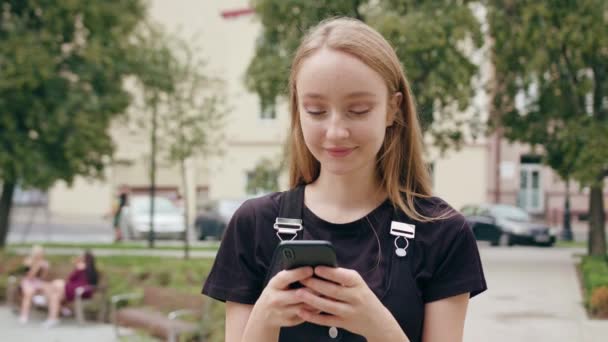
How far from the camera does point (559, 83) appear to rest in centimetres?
1781

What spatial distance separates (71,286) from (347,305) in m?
11.5

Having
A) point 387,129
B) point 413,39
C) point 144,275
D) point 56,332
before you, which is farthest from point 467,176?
point 387,129

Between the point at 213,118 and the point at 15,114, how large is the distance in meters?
4.22

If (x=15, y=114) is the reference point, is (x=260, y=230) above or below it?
below

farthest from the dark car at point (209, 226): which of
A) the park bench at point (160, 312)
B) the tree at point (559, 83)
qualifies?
the park bench at point (160, 312)

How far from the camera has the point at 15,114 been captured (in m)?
17.5

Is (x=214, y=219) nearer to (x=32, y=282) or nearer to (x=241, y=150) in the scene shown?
(x=241, y=150)

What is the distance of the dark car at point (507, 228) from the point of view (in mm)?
25188

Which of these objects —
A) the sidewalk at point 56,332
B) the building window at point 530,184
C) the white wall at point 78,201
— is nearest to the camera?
the sidewalk at point 56,332

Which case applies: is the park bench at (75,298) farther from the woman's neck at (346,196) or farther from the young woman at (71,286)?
the woman's neck at (346,196)

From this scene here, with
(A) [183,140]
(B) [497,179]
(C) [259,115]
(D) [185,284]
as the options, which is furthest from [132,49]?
(B) [497,179]

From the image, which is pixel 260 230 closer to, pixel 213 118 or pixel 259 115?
pixel 213 118

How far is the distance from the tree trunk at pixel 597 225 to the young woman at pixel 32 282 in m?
11.7

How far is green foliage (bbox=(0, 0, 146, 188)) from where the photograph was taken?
674 inches
